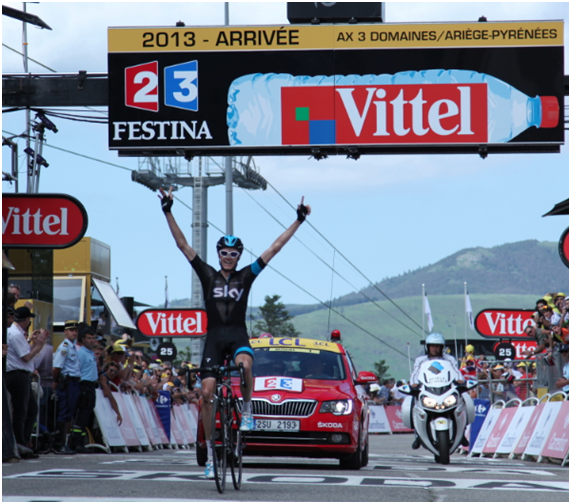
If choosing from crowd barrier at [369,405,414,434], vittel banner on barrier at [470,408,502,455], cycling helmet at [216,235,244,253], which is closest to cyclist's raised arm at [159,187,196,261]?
cycling helmet at [216,235,244,253]

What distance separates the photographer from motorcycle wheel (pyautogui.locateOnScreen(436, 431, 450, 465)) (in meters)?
13.9

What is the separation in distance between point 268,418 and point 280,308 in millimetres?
136892

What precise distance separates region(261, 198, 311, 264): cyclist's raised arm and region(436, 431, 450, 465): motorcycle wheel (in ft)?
18.8

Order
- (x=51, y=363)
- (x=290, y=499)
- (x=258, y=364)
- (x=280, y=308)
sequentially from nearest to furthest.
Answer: (x=290, y=499), (x=258, y=364), (x=51, y=363), (x=280, y=308)

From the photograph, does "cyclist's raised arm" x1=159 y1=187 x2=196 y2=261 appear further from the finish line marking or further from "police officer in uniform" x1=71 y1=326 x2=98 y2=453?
"police officer in uniform" x1=71 y1=326 x2=98 y2=453

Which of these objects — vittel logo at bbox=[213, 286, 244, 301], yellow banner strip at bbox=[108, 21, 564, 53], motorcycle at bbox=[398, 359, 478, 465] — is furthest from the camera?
motorcycle at bbox=[398, 359, 478, 465]

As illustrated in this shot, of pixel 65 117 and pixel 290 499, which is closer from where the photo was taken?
pixel 290 499

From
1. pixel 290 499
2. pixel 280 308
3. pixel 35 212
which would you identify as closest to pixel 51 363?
pixel 35 212

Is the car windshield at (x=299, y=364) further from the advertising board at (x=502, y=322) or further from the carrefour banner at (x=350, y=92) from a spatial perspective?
the advertising board at (x=502, y=322)

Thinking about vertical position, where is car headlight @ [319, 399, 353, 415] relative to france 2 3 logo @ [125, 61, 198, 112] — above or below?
below

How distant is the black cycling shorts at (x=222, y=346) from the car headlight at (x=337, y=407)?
373 cm

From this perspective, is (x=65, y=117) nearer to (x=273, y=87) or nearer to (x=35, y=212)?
(x=35, y=212)

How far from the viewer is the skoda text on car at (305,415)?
12203 mm

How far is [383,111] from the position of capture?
13.6 meters
